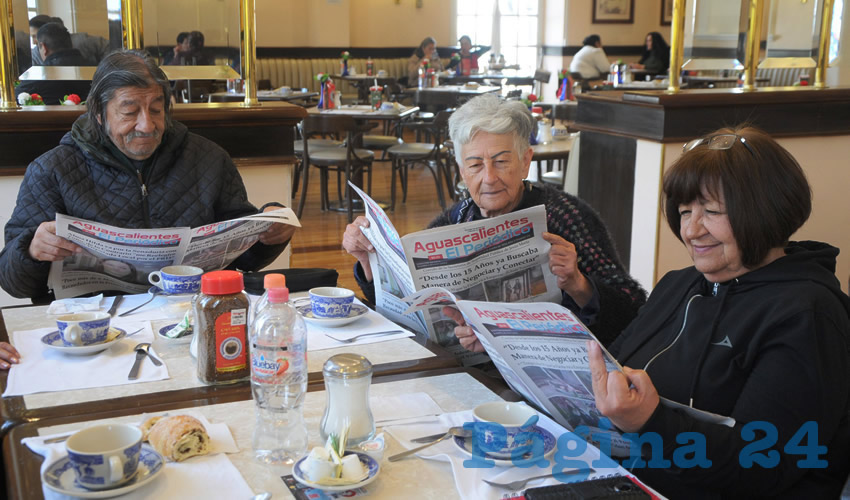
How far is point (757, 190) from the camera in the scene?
1.29 meters

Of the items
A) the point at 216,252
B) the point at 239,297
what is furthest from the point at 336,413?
the point at 216,252

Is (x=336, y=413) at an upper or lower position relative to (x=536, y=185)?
lower

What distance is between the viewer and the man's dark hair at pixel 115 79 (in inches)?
82.6

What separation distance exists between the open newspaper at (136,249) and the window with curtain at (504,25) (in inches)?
460

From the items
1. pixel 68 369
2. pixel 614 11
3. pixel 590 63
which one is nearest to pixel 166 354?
pixel 68 369

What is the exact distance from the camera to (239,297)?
1300 mm

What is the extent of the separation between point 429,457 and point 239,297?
16.7 inches

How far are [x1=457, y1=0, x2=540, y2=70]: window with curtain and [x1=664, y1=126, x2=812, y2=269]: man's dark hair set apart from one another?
12.2m

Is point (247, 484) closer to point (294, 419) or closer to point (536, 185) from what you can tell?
point (294, 419)

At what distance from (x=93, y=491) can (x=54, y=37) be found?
2458 millimetres

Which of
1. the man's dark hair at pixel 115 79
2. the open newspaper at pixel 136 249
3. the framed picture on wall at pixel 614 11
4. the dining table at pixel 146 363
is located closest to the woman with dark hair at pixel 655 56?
the framed picture on wall at pixel 614 11

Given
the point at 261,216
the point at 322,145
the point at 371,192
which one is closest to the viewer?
the point at 261,216

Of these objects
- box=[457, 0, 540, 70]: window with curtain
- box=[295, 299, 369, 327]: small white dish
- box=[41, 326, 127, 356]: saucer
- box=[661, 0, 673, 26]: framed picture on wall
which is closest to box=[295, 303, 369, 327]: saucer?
box=[295, 299, 369, 327]: small white dish

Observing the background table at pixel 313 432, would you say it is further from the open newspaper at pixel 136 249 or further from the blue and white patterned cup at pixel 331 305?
the open newspaper at pixel 136 249
